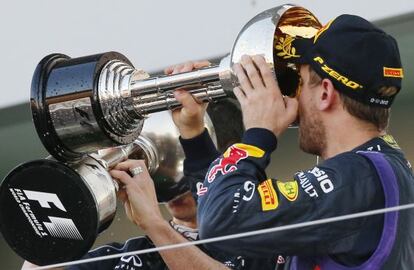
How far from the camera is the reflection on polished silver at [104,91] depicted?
1.62 m

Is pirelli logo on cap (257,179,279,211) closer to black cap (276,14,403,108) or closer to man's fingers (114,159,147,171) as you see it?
black cap (276,14,403,108)

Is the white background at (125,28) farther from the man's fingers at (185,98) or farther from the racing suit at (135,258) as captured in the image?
the man's fingers at (185,98)

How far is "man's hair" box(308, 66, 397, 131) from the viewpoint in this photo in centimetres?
152

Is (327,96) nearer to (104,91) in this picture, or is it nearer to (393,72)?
(393,72)

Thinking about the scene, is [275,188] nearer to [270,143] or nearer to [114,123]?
[270,143]

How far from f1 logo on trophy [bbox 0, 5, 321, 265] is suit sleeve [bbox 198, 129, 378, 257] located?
212mm

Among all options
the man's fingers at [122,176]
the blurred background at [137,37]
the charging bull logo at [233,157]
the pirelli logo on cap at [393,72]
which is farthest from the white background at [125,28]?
the charging bull logo at [233,157]

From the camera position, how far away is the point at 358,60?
4.91 ft

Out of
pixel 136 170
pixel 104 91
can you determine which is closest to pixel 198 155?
pixel 136 170

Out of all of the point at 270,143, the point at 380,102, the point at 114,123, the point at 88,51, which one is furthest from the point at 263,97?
the point at 88,51

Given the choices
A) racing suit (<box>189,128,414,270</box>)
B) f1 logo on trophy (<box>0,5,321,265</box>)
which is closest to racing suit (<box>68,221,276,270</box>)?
f1 logo on trophy (<box>0,5,321,265</box>)

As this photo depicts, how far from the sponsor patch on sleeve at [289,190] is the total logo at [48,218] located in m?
0.43

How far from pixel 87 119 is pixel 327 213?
0.47 m

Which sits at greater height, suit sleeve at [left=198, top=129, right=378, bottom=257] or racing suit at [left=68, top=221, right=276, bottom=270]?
suit sleeve at [left=198, top=129, right=378, bottom=257]
